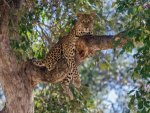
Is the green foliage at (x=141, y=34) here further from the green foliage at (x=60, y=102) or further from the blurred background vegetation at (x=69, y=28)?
the green foliage at (x=60, y=102)

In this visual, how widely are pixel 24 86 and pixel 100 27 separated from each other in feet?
4.61

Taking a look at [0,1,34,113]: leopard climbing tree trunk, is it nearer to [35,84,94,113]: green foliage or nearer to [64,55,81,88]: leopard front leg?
[64,55,81,88]: leopard front leg

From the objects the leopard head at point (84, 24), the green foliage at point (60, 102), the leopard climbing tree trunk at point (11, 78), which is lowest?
the green foliage at point (60, 102)

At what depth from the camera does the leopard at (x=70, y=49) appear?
5.84 m

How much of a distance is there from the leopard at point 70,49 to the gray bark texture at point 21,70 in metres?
0.07

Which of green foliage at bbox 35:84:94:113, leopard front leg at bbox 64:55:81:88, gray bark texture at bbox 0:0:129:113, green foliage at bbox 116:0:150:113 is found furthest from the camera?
green foliage at bbox 35:84:94:113

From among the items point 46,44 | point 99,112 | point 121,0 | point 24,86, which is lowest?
point 99,112

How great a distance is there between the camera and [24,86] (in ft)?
19.0

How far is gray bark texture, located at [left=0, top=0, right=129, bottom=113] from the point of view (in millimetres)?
5621

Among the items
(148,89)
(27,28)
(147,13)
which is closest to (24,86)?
(27,28)

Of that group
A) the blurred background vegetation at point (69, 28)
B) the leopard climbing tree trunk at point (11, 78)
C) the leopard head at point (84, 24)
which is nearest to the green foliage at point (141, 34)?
the blurred background vegetation at point (69, 28)

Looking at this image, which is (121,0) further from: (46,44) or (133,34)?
(46,44)

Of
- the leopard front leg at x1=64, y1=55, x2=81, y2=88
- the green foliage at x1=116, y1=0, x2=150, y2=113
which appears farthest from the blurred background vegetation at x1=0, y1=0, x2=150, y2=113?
the leopard front leg at x1=64, y1=55, x2=81, y2=88

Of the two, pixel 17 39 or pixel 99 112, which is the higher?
pixel 17 39
